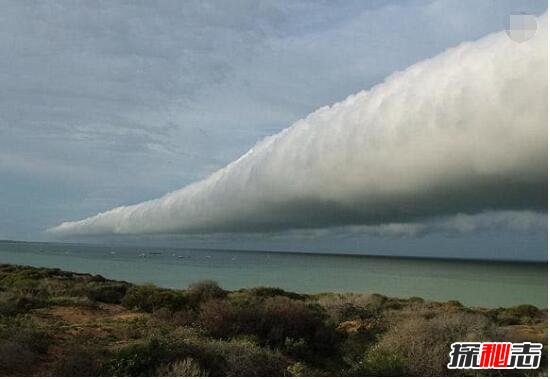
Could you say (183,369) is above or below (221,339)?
above

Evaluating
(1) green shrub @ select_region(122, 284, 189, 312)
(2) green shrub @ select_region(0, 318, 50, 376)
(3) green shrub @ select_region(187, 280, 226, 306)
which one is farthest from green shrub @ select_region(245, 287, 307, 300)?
(2) green shrub @ select_region(0, 318, 50, 376)

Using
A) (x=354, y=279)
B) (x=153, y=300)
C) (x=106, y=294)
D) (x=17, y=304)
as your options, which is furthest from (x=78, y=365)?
(x=354, y=279)

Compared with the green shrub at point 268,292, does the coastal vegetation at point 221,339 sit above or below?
above

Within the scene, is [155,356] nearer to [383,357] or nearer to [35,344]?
[35,344]

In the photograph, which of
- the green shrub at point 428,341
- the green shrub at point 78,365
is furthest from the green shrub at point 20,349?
the green shrub at point 428,341

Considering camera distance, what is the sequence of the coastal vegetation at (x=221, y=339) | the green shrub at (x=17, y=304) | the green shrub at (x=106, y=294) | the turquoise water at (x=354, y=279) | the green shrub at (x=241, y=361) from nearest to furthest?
the coastal vegetation at (x=221, y=339)
the green shrub at (x=241, y=361)
the green shrub at (x=17, y=304)
the green shrub at (x=106, y=294)
the turquoise water at (x=354, y=279)

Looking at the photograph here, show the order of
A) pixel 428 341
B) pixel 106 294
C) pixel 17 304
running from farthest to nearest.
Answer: pixel 106 294, pixel 17 304, pixel 428 341

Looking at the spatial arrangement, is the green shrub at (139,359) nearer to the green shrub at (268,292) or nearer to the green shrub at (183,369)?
the green shrub at (183,369)

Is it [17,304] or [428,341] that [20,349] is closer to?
[17,304]

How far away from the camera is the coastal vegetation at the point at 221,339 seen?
424 inches

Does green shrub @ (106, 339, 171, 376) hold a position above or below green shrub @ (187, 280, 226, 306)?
above

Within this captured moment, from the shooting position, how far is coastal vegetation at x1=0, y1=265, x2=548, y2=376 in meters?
10.8

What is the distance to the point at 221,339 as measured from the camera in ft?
45.6

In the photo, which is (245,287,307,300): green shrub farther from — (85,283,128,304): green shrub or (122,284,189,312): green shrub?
(85,283,128,304): green shrub
